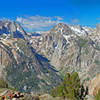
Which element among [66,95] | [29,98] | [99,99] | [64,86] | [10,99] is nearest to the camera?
[10,99]

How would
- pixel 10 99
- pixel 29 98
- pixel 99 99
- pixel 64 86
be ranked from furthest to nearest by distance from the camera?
pixel 64 86, pixel 99 99, pixel 29 98, pixel 10 99

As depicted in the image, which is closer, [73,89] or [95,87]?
[73,89]

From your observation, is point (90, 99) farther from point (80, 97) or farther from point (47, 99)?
point (47, 99)

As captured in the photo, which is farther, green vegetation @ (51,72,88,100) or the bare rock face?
the bare rock face

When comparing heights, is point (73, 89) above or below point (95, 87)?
above

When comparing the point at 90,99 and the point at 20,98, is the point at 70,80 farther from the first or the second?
the point at 20,98

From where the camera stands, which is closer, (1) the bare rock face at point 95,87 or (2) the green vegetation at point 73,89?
(2) the green vegetation at point 73,89

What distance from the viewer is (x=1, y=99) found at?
205 feet

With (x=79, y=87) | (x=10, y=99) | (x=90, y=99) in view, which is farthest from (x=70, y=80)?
(x=10, y=99)

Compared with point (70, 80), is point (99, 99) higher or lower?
lower

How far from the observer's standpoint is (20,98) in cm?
Result: 6391

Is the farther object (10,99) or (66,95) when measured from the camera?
(66,95)

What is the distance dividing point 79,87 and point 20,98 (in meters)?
37.0

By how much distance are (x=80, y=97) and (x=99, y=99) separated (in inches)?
780
